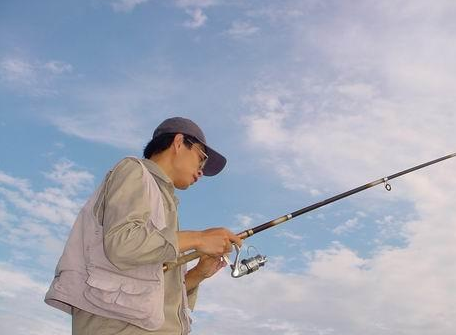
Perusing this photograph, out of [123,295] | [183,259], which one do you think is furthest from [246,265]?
[123,295]

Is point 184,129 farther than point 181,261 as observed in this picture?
Yes

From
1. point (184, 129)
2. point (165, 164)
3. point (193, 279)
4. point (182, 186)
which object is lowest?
point (193, 279)

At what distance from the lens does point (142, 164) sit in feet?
12.2

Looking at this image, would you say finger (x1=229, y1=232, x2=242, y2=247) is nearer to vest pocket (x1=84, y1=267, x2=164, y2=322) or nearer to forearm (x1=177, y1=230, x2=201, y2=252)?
forearm (x1=177, y1=230, x2=201, y2=252)

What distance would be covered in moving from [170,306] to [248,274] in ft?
4.80

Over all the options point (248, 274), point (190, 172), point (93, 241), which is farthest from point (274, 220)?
point (93, 241)

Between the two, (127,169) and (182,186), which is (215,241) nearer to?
(182,186)

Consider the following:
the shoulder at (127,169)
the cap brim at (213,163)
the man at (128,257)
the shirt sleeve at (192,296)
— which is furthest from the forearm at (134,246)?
the shirt sleeve at (192,296)

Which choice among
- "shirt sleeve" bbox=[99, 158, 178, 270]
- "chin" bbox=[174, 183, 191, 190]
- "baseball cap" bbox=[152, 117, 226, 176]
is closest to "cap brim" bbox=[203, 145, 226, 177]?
"baseball cap" bbox=[152, 117, 226, 176]

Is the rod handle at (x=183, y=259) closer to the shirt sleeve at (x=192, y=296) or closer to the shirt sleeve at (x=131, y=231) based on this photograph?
the shirt sleeve at (x=131, y=231)

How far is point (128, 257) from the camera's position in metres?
3.30

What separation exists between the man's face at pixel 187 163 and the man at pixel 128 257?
0.37m

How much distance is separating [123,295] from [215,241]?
2.62 ft

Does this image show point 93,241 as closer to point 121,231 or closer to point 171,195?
point 121,231
